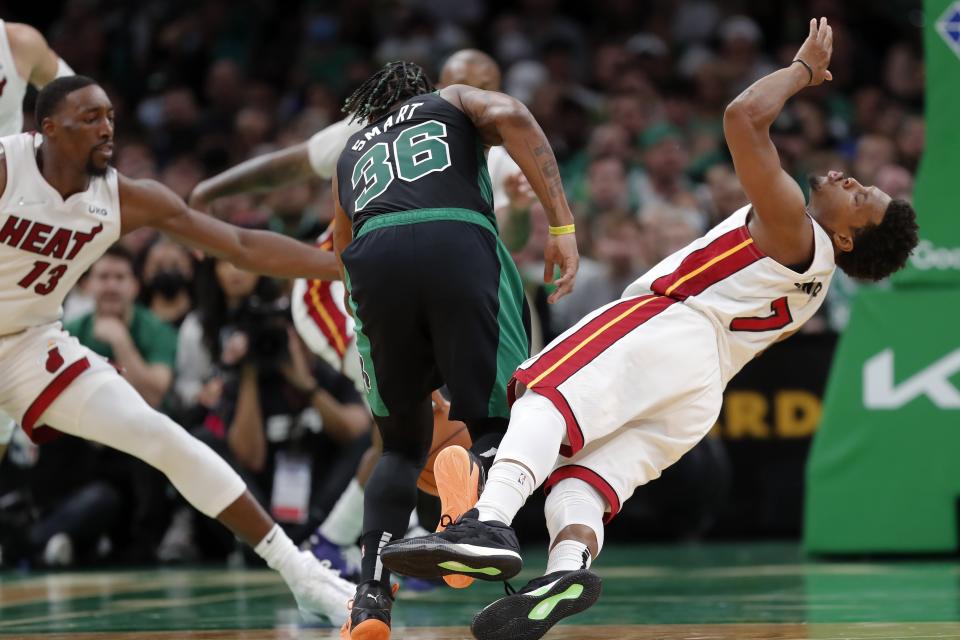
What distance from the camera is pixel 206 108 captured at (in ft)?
48.1

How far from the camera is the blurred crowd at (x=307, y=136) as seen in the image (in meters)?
9.24

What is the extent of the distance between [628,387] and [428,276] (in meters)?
0.79

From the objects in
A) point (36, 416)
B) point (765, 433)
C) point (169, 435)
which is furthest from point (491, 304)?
point (765, 433)

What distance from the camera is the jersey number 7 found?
506 centimetres

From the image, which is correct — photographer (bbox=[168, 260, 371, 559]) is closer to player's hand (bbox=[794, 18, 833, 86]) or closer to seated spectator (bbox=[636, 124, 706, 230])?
seated spectator (bbox=[636, 124, 706, 230])

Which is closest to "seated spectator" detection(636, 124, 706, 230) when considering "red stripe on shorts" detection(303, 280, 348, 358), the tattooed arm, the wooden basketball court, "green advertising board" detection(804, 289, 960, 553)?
"green advertising board" detection(804, 289, 960, 553)

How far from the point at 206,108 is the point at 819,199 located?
10496mm

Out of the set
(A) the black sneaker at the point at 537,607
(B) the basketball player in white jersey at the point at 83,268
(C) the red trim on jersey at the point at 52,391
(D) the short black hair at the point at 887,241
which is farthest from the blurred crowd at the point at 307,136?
(A) the black sneaker at the point at 537,607

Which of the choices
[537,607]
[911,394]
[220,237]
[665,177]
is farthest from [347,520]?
[665,177]

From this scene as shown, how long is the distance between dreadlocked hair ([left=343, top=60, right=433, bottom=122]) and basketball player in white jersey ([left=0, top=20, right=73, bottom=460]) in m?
1.97

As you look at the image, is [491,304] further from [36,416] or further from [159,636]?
[36,416]

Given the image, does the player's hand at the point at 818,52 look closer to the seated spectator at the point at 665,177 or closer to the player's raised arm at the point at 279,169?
the player's raised arm at the point at 279,169

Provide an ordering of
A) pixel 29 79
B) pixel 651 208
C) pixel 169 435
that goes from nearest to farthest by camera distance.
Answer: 1. pixel 169 435
2. pixel 29 79
3. pixel 651 208

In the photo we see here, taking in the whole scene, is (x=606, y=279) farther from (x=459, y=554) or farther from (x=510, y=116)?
(x=459, y=554)
